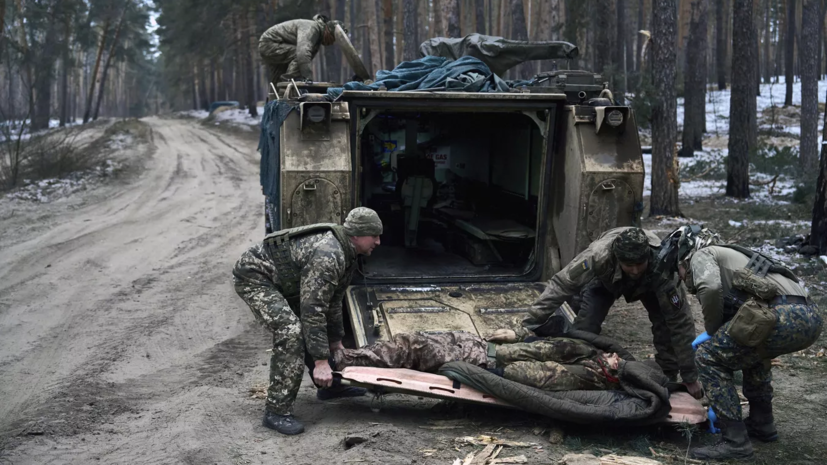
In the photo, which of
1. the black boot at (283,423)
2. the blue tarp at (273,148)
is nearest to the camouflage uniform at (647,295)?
the black boot at (283,423)

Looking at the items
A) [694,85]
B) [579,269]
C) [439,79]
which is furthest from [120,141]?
[579,269]

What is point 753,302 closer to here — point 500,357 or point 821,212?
point 500,357

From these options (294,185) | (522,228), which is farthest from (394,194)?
(294,185)

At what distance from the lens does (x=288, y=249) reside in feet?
16.9

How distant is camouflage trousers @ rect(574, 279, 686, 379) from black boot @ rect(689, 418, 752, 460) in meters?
0.84

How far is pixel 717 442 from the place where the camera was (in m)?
4.76

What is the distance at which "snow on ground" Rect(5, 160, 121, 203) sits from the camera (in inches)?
603

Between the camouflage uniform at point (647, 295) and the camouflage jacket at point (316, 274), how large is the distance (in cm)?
142

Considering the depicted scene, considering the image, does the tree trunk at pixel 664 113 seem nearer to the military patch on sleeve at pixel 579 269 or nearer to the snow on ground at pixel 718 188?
the snow on ground at pixel 718 188

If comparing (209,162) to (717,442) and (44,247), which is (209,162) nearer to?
(44,247)

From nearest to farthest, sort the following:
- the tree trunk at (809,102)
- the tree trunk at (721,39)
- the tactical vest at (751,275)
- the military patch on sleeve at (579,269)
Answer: the tactical vest at (751,275)
the military patch on sleeve at (579,269)
the tree trunk at (809,102)
the tree trunk at (721,39)

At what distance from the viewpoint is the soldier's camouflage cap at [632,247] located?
16.6 feet

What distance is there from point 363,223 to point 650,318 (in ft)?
7.44

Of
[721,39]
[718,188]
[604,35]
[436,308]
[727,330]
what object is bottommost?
[436,308]
